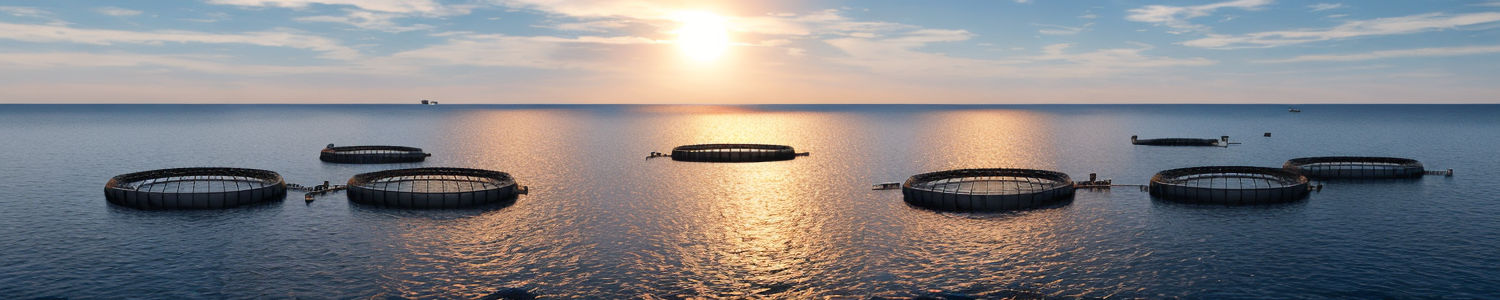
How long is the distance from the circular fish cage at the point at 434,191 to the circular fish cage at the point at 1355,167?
9792 cm

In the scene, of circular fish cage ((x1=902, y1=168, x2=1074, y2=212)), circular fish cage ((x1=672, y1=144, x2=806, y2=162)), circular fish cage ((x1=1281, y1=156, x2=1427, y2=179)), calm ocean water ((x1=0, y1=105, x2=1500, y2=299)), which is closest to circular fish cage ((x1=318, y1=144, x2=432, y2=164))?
calm ocean water ((x1=0, y1=105, x2=1500, y2=299))

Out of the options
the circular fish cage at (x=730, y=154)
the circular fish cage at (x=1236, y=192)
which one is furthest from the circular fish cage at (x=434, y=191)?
the circular fish cage at (x=1236, y=192)

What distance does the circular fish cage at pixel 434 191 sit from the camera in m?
91.6

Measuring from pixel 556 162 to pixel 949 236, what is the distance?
99315 mm

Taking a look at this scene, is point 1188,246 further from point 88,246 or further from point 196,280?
point 88,246

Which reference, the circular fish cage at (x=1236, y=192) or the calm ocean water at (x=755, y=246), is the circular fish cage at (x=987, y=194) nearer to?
the calm ocean water at (x=755, y=246)

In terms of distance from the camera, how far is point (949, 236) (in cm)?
7612

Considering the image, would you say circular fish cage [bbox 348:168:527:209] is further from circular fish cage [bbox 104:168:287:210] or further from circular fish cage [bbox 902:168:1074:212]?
circular fish cage [bbox 902:168:1074:212]

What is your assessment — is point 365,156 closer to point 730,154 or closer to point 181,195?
point 730,154

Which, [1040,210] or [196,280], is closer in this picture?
[196,280]

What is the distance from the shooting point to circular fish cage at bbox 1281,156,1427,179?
392 ft

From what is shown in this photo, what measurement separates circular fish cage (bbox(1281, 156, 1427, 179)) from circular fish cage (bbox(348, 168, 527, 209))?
97.9 meters

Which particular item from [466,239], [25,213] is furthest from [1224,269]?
[25,213]

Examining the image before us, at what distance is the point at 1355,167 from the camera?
422ft
